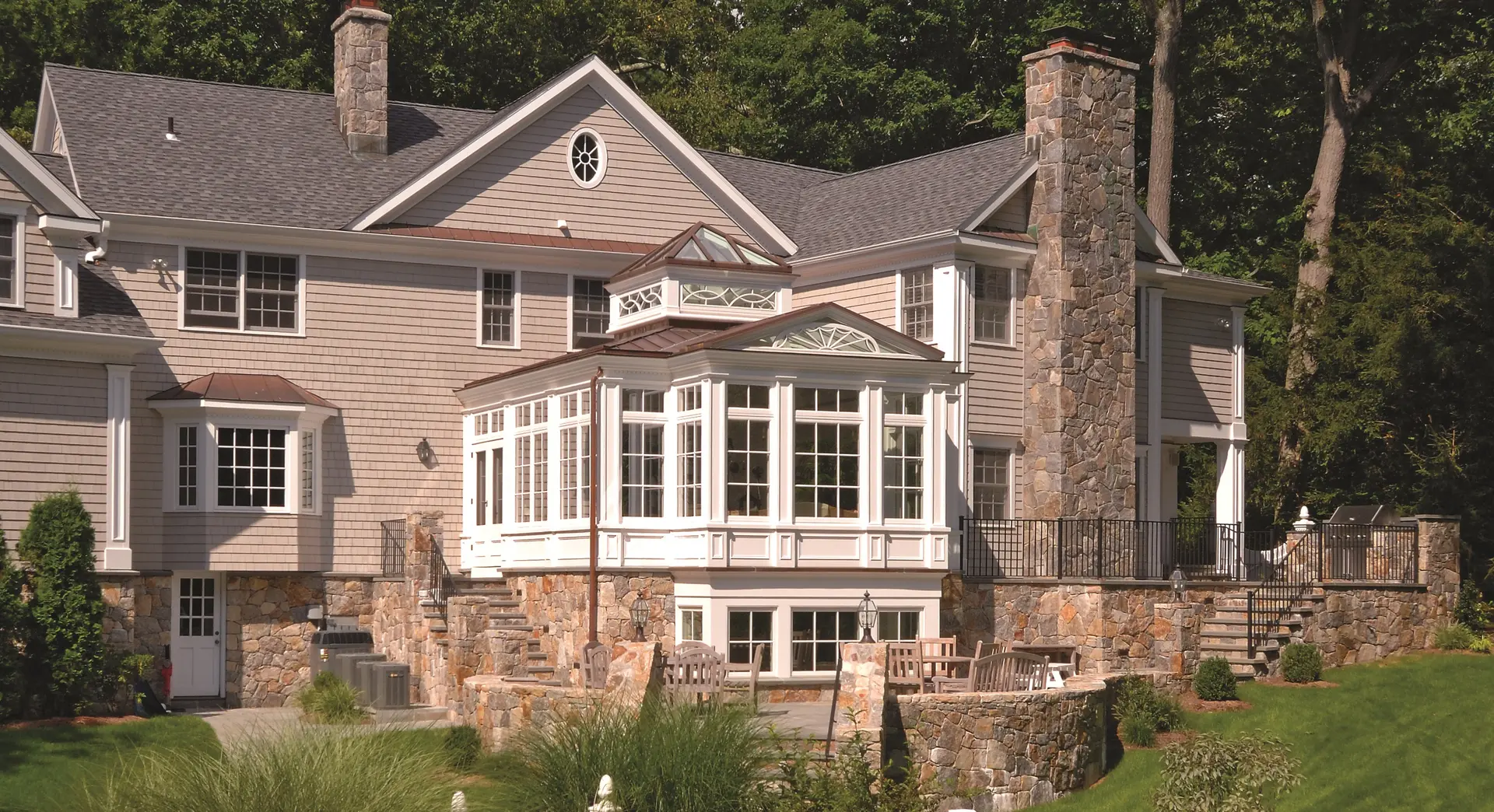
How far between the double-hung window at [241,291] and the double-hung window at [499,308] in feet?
9.98

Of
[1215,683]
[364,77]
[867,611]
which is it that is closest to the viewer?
[867,611]

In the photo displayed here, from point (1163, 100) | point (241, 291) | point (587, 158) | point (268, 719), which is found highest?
point (1163, 100)

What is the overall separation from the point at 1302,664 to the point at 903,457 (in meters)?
6.34

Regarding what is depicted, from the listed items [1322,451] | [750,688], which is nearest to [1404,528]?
[1322,451]

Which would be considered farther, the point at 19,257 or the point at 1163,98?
the point at 1163,98

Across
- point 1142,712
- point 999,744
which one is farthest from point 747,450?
point 1142,712

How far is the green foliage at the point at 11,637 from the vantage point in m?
21.8

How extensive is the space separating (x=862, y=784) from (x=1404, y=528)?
601 inches

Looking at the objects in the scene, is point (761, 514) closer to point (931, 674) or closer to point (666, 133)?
point (931, 674)

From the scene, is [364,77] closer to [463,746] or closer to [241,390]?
[241,390]

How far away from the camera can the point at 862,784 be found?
1619 centimetres

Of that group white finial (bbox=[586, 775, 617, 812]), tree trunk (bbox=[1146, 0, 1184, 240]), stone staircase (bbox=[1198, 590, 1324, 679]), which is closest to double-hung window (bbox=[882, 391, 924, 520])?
stone staircase (bbox=[1198, 590, 1324, 679])

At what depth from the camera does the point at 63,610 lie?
74.3ft

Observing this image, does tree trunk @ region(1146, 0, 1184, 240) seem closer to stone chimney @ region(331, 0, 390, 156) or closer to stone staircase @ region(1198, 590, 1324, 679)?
stone staircase @ region(1198, 590, 1324, 679)
